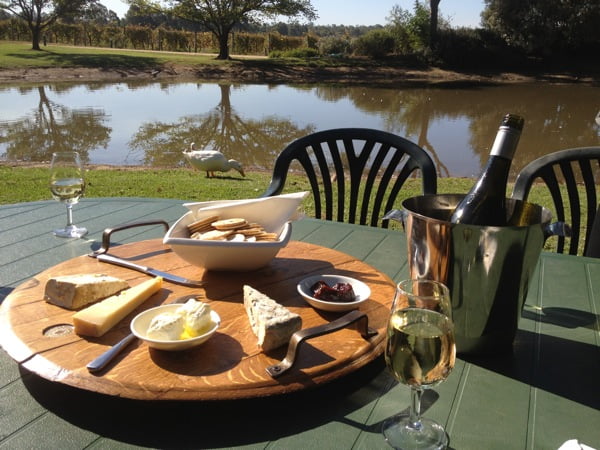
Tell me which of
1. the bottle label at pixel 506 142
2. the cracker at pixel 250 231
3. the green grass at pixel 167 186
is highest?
the bottle label at pixel 506 142

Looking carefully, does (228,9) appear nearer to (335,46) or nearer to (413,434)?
(335,46)

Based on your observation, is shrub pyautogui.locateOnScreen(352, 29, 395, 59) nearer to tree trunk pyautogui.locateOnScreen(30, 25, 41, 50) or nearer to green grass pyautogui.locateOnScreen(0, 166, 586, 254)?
tree trunk pyautogui.locateOnScreen(30, 25, 41, 50)

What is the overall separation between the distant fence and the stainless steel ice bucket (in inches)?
1591

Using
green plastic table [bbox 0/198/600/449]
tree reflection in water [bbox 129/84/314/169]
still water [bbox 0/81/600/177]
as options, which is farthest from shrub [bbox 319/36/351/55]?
green plastic table [bbox 0/198/600/449]

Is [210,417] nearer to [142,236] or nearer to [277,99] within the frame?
[142,236]

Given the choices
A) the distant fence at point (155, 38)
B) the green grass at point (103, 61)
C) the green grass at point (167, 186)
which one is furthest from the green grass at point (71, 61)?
the green grass at point (167, 186)

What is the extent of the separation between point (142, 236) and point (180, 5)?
32.9 meters

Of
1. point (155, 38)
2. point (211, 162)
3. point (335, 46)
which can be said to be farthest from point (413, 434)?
point (155, 38)

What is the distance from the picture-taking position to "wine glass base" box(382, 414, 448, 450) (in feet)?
2.92

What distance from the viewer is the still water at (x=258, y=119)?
10656mm

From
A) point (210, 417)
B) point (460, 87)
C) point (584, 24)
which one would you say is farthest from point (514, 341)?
point (584, 24)

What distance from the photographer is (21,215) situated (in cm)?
222

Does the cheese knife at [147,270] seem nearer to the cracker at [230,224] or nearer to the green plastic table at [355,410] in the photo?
the cracker at [230,224]

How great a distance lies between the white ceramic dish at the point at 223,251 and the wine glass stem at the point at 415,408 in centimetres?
60
